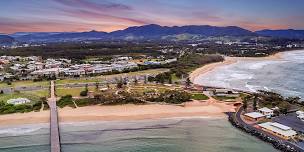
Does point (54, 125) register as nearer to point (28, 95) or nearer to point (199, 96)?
point (28, 95)

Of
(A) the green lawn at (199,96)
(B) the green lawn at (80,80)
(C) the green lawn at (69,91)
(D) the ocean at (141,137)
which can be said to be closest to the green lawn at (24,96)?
(C) the green lawn at (69,91)

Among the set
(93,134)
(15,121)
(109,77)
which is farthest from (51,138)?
(109,77)

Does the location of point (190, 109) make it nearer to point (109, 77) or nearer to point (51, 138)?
point (51, 138)

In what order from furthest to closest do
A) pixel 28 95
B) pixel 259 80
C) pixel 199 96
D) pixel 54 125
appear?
1. pixel 259 80
2. pixel 28 95
3. pixel 199 96
4. pixel 54 125

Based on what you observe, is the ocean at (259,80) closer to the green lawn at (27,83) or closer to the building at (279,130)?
the building at (279,130)

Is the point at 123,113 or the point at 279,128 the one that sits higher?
the point at 279,128

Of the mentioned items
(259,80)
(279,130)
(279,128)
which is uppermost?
(259,80)

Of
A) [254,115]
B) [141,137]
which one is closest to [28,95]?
[141,137]
